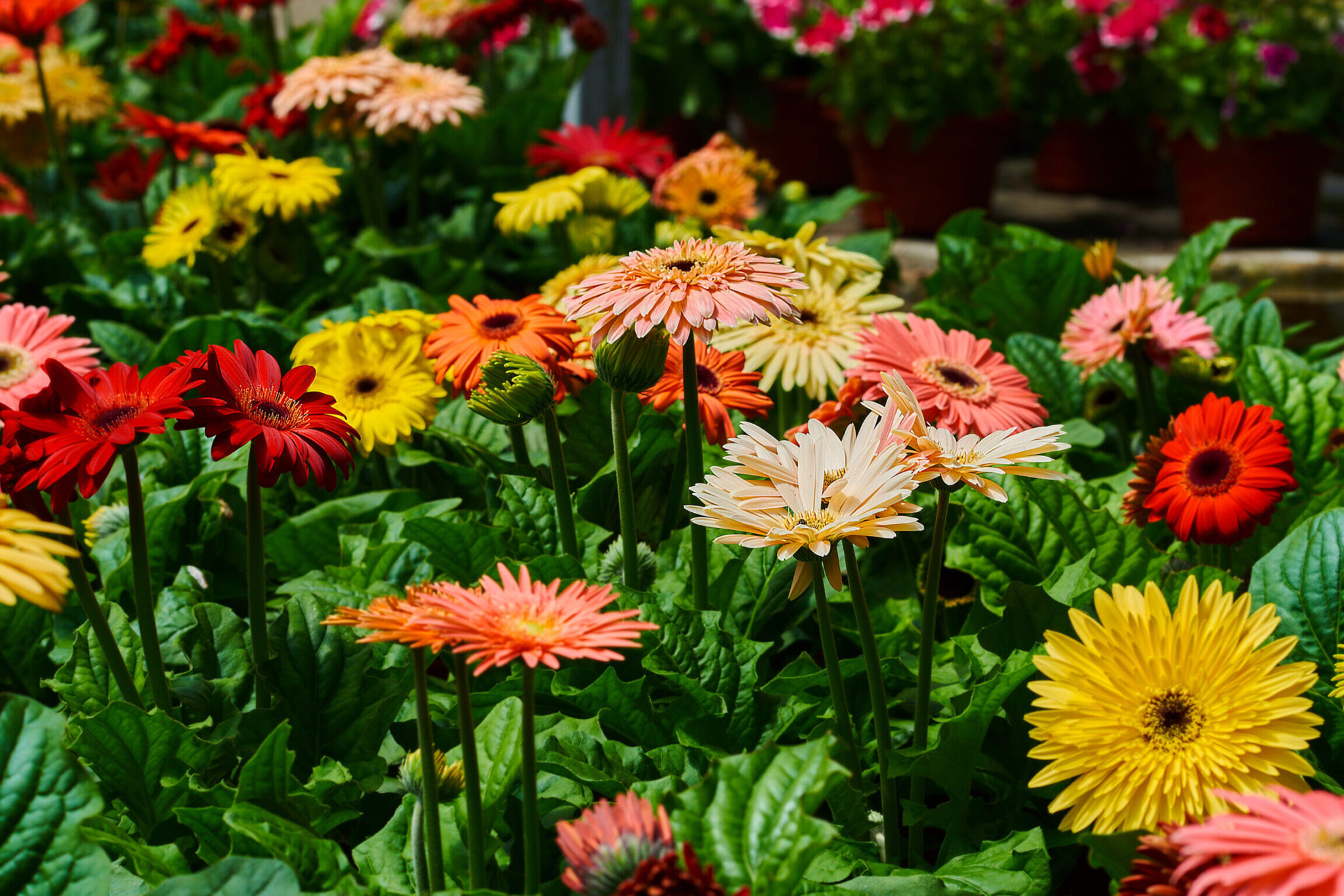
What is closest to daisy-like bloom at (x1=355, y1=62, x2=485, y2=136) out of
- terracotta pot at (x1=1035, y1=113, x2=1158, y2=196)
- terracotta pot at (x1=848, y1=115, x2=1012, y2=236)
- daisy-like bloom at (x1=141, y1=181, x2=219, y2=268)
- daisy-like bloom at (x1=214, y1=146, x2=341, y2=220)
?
daisy-like bloom at (x1=214, y1=146, x2=341, y2=220)

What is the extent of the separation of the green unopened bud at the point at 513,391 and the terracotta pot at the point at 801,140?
4.49 meters

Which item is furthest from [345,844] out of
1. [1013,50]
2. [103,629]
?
[1013,50]

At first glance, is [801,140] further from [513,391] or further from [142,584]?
[142,584]

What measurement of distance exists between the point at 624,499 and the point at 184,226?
1.18m

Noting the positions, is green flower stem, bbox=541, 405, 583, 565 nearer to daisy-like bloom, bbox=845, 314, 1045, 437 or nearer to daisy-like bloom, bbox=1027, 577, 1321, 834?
daisy-like bloom, bbox=845, 314, 1045, 437

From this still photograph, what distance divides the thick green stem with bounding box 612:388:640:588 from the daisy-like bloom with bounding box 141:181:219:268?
105 cm

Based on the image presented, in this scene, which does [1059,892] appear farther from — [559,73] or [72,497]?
[559,73]

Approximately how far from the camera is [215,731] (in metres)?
1.04

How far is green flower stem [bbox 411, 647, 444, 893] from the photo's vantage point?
751mm

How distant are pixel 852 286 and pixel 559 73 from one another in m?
1.72

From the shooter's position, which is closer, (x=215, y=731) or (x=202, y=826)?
(x=202, y=826)

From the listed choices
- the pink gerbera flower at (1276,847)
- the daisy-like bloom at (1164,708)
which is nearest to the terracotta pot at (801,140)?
the daisy-like bloom at (1164,708)

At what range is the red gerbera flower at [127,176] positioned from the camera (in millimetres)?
2346

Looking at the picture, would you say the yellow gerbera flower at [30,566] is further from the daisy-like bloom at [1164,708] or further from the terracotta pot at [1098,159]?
the terracotta pot at [1098,159]
